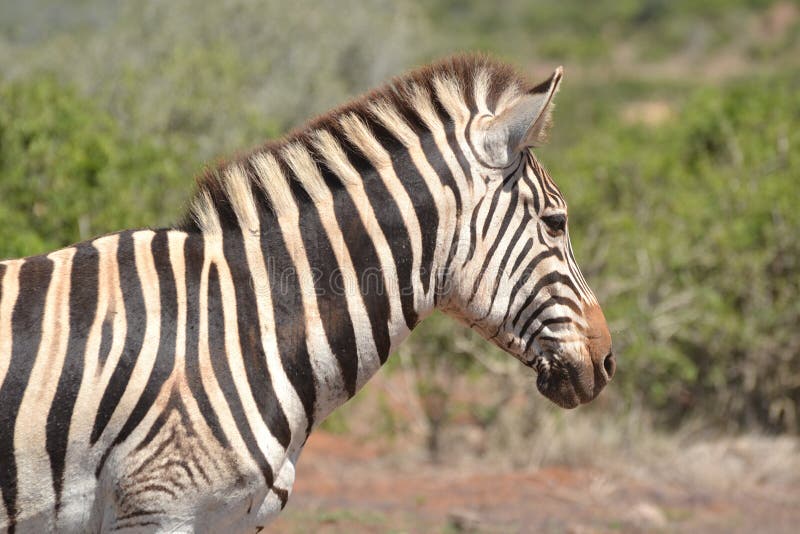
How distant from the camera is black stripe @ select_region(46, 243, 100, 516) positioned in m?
2.98

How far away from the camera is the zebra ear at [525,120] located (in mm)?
3314

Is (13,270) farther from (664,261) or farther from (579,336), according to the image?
(664,261)

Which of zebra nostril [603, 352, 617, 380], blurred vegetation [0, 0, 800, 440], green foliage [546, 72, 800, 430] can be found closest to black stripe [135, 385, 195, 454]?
zebra nostril [603, 352, 617, 380]

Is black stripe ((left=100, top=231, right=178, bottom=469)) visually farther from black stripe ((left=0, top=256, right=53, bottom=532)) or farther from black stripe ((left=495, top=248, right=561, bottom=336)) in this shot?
black stripe ((left=495, top=248, right=561, bottom=336))

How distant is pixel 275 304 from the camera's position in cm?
329

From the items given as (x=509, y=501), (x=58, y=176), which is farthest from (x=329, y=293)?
(x=509, y=501)

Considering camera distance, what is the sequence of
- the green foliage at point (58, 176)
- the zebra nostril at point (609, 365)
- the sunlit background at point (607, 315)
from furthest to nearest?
the sunlit background at point (607, 315) < the green foliage at point (58, 176) < the zebra nostril at point (609, 365)

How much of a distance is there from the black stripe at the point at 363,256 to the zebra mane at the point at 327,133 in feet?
0.23

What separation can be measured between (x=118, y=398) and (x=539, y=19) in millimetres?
58397

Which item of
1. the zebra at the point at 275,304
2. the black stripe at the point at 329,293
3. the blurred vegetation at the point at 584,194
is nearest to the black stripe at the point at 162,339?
the zebra at the point at 275,304

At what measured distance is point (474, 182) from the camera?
3.46m

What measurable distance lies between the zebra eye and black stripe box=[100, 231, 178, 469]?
1.39m

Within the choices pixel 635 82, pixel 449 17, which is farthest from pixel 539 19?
pixel 635 82

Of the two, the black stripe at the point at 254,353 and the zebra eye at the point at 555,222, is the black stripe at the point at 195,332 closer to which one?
the black stripe at the point at 254,353
